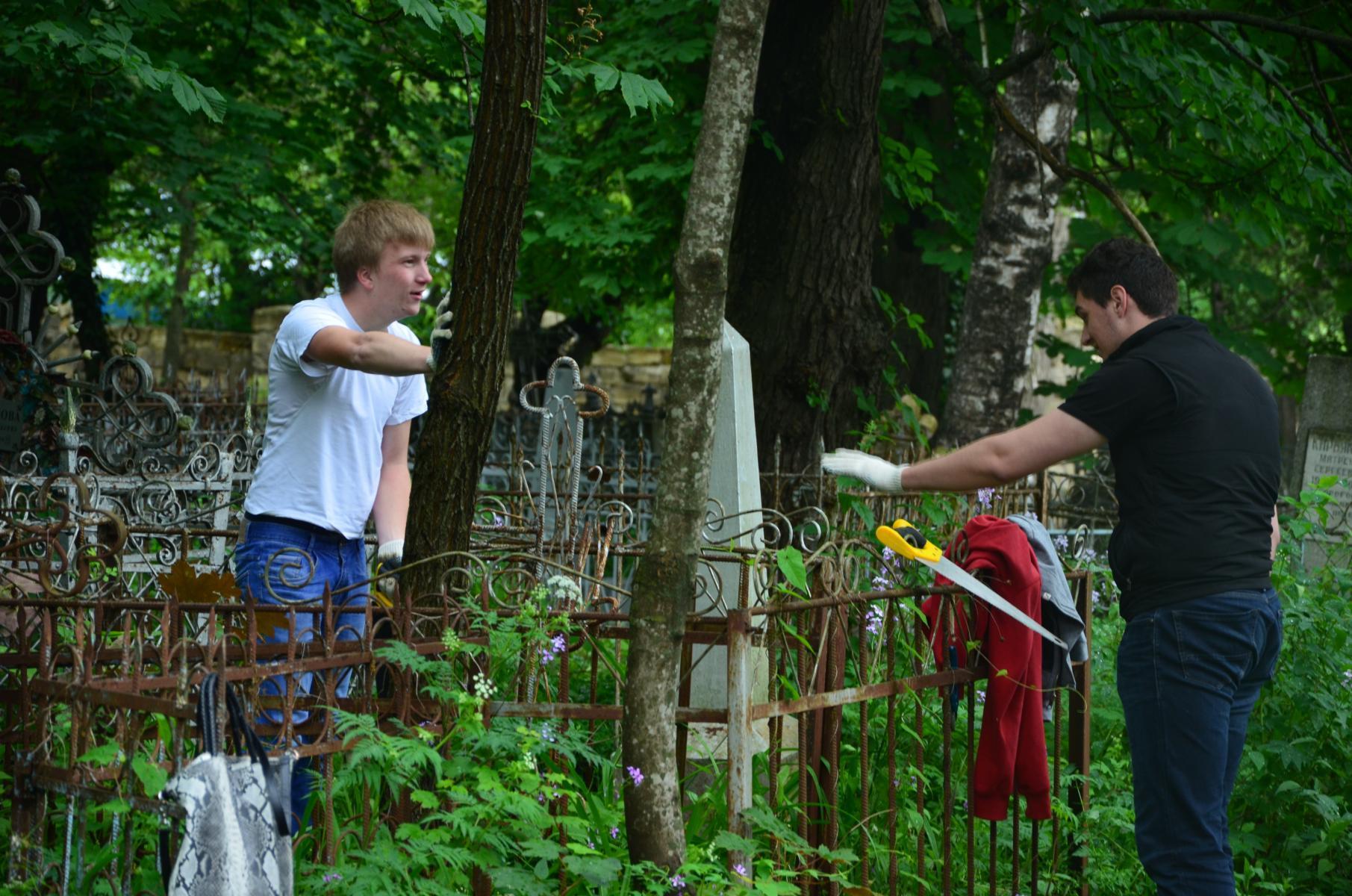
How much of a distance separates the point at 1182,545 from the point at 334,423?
2.37 metres

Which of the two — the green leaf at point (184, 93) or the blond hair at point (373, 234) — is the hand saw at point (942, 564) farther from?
the green leaf at point (184, 93)

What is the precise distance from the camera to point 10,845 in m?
3.04

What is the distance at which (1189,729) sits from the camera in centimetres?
350

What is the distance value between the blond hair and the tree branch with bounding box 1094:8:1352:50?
3922 mm

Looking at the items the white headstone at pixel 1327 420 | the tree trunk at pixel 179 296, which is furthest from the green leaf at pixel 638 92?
the tree trunk at pixel 179 296

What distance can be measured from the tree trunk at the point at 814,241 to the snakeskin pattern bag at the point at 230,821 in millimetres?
5603

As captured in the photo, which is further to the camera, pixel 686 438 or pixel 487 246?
pixel 487 246

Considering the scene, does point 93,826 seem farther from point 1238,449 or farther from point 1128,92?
point 1128,92

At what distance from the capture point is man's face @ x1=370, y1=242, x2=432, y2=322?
12.4 ft

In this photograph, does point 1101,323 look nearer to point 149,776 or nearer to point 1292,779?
point 1292,779

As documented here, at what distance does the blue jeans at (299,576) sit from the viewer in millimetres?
3496

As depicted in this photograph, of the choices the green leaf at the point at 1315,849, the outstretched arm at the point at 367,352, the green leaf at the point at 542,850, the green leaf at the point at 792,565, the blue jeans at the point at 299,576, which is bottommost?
the green leaf at the point at 1315,849

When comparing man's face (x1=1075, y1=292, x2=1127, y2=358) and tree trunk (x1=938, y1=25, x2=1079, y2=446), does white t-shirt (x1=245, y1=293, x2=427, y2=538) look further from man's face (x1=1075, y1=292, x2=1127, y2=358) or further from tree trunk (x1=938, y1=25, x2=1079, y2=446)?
tree trunk (x1=938, y1=25, x2=1079, y2=446)

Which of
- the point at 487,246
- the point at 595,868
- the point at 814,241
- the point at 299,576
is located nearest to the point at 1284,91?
the point at 814,241
